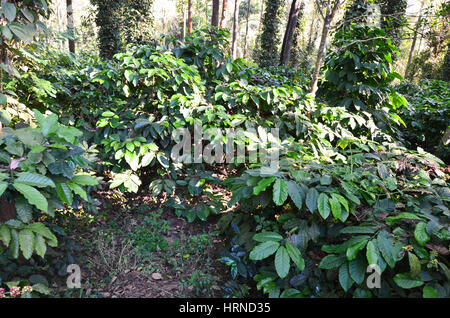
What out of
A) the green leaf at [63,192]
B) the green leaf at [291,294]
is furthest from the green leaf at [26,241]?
the green leaf at [291,294]

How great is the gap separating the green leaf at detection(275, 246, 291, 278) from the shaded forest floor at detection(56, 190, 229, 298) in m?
0.81

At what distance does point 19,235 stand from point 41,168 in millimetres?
366

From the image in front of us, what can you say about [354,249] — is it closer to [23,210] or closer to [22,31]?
[23,210]

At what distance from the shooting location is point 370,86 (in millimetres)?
3496

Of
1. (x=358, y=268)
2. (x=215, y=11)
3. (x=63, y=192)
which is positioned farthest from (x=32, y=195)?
(x=215, y=11)

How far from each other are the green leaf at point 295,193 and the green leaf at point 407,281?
60cm

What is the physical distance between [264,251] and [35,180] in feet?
4.37

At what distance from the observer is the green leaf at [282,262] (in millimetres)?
1570

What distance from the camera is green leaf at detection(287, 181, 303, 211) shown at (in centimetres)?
168

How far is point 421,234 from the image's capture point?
4.55 feet

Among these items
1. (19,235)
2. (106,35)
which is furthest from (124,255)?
(106,35)

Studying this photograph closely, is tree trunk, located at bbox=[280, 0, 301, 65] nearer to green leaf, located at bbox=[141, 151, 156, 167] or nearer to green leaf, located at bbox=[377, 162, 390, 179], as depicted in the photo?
green leaf, located at bbox=[141, 151, 156, 167]

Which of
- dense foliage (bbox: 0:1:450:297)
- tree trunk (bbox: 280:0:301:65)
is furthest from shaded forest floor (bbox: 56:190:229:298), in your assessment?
tree trunk (bbox: 280:0:301:65)

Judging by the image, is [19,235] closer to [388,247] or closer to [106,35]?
[388,247]
